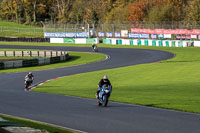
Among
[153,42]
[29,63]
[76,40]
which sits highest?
[153,42]

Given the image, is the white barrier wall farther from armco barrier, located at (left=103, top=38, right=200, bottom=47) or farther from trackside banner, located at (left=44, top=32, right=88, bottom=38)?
armco barrier, located at (left=103, top=38, right=200, bottom=47)

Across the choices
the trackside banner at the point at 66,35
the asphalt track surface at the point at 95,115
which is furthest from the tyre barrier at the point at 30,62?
the trackside banner at the point at 66,35

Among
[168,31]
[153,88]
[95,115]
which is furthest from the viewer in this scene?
[168,31]

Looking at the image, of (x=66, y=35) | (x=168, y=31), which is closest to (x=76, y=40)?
(x=66, y=35)

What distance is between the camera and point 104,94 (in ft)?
60.0

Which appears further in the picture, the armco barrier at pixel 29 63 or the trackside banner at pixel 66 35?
the trackside banner at pixel 66 35

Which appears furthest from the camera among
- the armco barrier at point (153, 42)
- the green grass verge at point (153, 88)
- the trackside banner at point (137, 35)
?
the trackside banner at point (137, 35)

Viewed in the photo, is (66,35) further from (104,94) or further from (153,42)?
(104,94)

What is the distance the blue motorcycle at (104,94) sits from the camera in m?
18.0

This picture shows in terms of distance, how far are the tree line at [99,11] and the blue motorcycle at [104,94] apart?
71.7 meters

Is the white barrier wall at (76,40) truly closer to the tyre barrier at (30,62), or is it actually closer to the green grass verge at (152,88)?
the tyre barrier at (30,62)

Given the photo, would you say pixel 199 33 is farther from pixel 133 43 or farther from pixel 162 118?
pixel 162 118

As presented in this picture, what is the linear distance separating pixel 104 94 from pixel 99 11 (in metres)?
110

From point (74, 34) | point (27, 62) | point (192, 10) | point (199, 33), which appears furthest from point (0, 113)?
point (192, 10)
